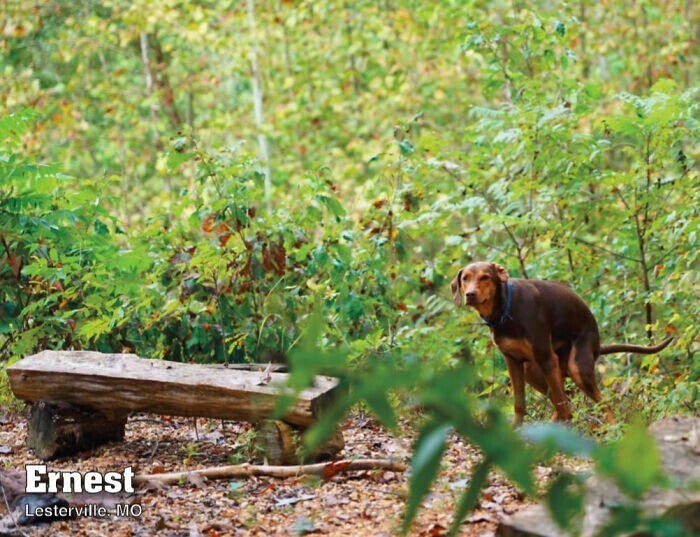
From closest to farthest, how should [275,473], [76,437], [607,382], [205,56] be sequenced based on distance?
[275,473]
[76,437]
[607,382]
[205,56]

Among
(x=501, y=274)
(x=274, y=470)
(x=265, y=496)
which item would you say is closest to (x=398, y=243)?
(x=501, y=274)

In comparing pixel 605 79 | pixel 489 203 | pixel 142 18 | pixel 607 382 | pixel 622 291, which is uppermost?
pixel 142 18

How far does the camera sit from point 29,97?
18.1m

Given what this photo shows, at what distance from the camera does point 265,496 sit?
4.70 m

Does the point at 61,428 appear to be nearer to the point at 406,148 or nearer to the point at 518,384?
the point at 518,384

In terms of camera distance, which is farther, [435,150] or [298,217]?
[435,150]

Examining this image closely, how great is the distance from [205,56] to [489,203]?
14.2 metres

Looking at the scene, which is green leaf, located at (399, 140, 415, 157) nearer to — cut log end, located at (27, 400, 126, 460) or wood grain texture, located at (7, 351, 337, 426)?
wood grain texture, located at (7, 351, 337, 426)

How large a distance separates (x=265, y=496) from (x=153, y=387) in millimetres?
985

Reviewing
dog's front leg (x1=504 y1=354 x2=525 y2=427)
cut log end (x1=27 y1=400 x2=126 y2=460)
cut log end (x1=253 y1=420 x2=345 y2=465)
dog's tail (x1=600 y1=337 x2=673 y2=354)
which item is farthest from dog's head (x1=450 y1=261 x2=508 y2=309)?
cut log end (x1=27 y1=400 x2=126 y2=460)

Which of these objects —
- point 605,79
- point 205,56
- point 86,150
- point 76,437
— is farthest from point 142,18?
point 76,437

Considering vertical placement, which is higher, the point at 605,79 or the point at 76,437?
the point at 605,79

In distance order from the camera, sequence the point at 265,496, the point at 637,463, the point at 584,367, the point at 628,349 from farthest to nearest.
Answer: the point at 628,349 → the point at 584,367 → the point at 265,496 → the point at 637,463

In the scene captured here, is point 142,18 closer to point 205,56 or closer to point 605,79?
point 205,56
